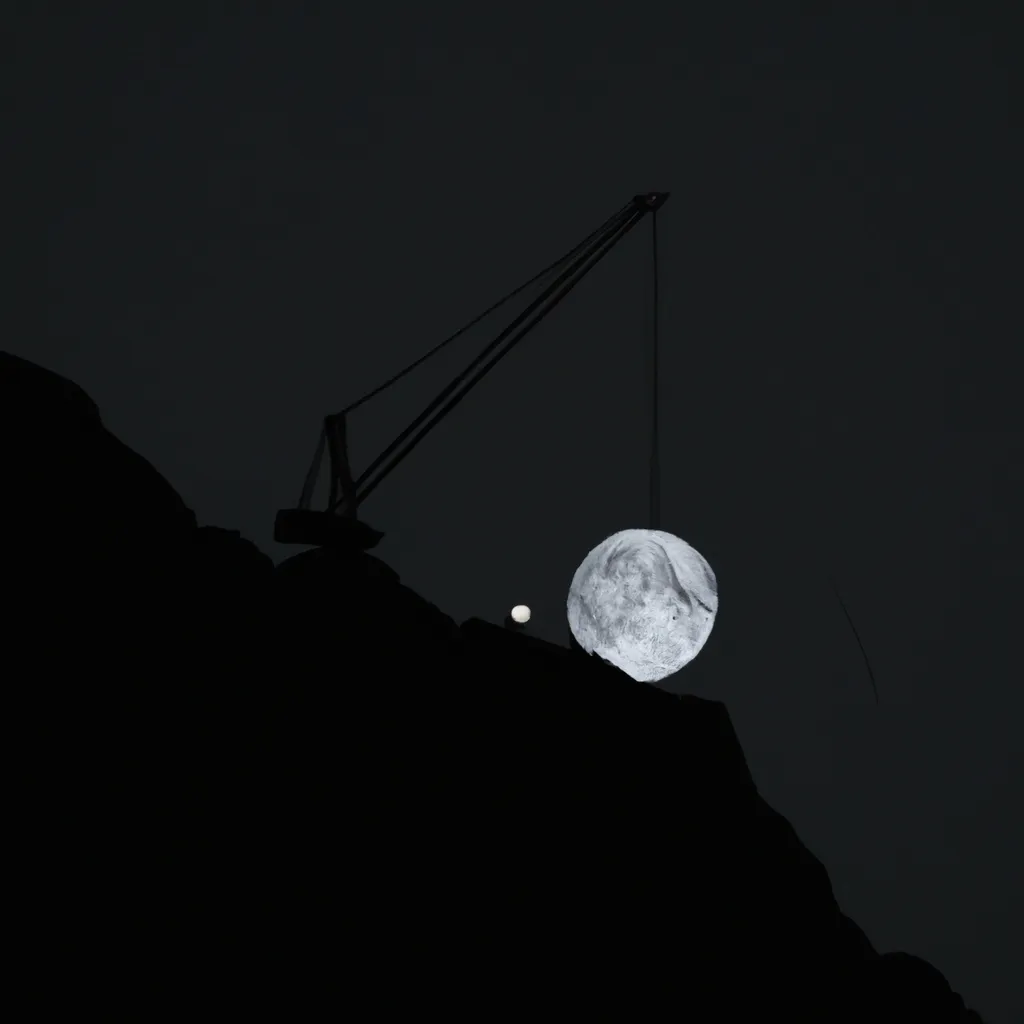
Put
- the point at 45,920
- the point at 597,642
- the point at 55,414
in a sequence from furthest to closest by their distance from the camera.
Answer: the point at 597,642 < the point at 55,414 < the point at 45,920

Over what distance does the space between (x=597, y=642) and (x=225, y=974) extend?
5100 millimetres

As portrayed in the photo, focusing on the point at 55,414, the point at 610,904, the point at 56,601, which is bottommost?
the point at 610,904

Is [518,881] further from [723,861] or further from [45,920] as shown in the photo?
[45,920]

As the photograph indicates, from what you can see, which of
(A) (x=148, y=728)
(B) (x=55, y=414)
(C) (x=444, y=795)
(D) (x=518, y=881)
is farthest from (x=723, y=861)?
(B) (x=55, y=414)

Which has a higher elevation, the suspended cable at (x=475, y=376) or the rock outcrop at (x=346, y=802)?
the suspended cable at (x=475, y=376)

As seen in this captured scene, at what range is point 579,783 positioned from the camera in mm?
5594

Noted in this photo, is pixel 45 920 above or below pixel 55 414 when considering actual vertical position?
below

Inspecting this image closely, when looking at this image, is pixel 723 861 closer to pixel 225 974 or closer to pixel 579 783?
pixel 579 783

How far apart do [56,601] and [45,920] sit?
3.98 feet

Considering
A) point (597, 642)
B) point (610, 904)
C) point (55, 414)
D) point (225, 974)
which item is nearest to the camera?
point (225, 974)

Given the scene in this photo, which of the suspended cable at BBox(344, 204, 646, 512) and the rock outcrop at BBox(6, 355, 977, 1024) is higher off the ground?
the suspended cable at BBox(344, 204, 646, 512)

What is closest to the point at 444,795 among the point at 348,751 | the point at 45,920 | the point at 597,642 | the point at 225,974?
the point at 348,751

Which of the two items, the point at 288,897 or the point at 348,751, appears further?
the point at 348,751

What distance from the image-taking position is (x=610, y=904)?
210 inches
